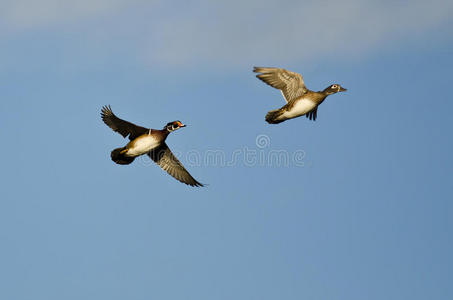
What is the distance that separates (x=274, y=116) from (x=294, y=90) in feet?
6.34

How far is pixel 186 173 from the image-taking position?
73.7ft

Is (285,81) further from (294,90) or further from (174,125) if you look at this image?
(174,125)

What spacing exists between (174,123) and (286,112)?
3.76 meters

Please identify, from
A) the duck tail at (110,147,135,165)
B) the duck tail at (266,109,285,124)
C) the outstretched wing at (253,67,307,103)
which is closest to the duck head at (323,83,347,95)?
the outstretched wing at (253,67,307,103)

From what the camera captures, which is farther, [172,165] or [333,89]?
[172,165]

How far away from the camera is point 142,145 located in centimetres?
2058

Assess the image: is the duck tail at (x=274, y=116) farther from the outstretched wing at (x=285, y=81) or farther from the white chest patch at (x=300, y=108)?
the outstretched wing at (x=285, y=81)

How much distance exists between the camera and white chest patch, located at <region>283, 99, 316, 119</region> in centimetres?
2098

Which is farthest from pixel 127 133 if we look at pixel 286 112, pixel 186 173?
pixel 286 112

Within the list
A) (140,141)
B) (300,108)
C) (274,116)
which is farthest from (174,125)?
(300,108)

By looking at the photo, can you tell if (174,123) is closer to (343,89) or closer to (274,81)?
(274,81)

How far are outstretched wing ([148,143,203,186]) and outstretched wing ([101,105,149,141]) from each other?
1387 millimetres

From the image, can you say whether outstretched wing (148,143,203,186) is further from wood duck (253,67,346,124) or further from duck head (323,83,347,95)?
duck head (323,83,347,95)

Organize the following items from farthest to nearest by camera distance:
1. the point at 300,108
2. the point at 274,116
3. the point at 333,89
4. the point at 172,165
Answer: the point at 172,165 → the point at 333,89 → the point at 300,108 → the point at 274,116
